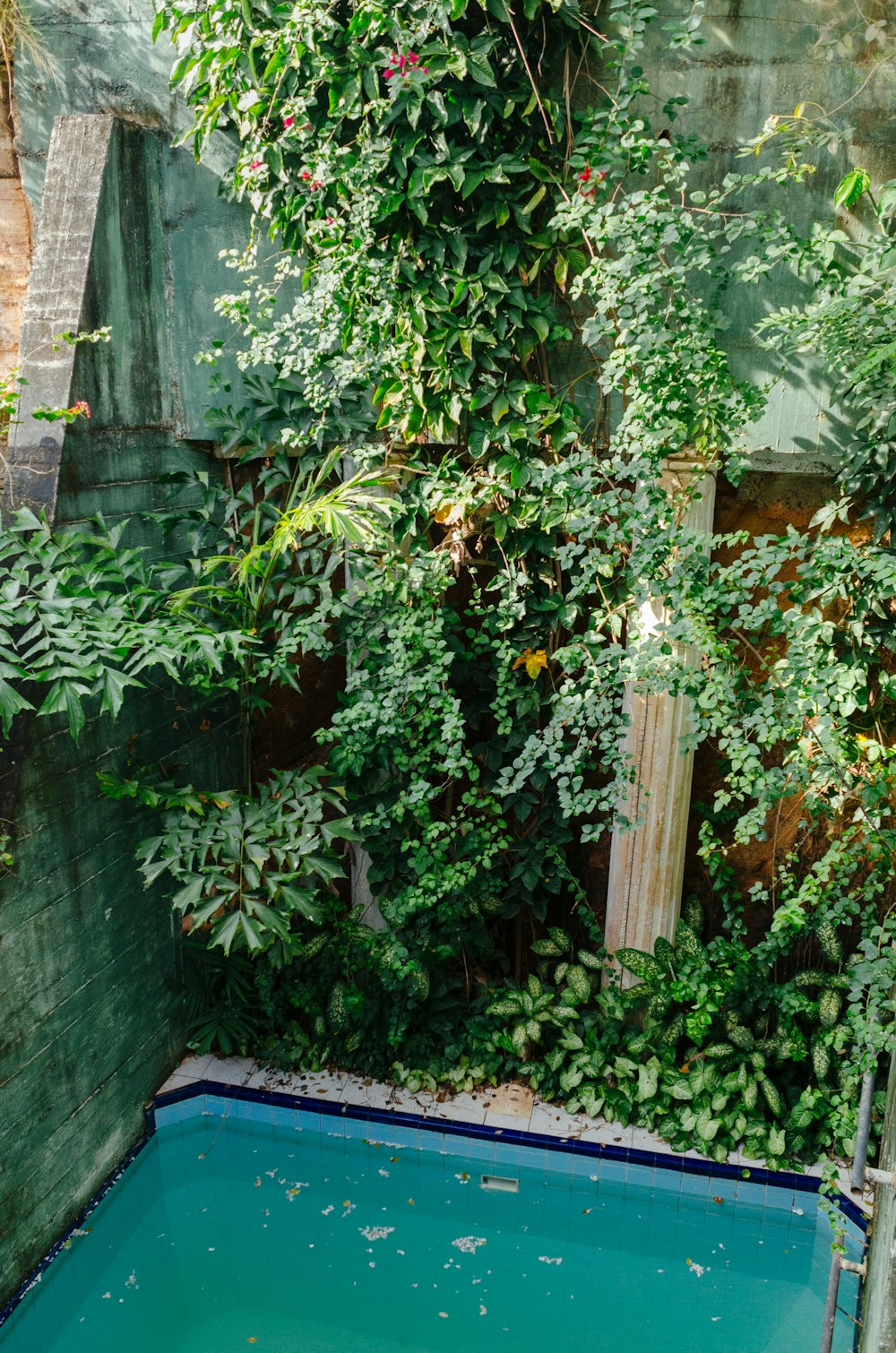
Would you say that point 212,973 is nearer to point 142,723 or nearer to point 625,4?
point 142,723

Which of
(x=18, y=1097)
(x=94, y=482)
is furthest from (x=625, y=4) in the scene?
(x=18, y=1097)

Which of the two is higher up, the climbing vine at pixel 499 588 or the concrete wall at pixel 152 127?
the concrete wall at pixel 152 127

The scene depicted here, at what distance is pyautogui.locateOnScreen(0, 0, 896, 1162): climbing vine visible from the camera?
319 cm

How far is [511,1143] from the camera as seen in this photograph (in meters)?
4.04

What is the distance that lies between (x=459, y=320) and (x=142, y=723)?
1.91 m

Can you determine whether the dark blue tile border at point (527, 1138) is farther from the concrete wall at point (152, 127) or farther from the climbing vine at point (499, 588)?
the concrete wall at point (152, 127)

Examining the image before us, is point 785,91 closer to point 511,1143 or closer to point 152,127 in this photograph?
point 152,127

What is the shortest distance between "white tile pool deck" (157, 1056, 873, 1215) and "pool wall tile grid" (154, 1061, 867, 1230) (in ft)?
0.05

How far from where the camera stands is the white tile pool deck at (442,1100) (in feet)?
13.2

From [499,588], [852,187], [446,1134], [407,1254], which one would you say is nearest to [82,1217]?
[407,1254]

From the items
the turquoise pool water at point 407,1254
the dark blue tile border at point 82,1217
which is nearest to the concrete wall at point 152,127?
the dark blue tile border at point 82,1217

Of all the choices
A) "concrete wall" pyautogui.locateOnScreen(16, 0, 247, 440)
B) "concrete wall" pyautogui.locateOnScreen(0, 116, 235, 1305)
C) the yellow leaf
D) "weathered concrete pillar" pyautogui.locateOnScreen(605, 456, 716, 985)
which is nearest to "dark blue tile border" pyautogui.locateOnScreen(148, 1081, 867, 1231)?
"concrete wall" pyautogui.locateOnScreen(0, 116, 235, 1305)

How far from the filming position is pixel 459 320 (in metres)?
3.49

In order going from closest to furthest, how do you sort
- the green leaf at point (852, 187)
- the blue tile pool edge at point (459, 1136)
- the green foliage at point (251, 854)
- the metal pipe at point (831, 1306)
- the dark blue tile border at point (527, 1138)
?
the metal pipe at point (831, 1306)
the green leaf at point (852, 187)
the green foliage at point (251, 854)
the blue tile pool edge at point (459, 1136)
the dark blue tile border at point (527, 1138)
